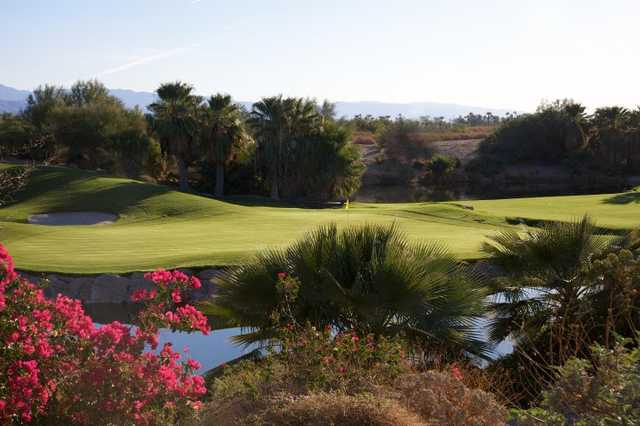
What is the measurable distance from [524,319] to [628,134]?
58799mm

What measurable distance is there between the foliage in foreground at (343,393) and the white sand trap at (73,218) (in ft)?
77.3

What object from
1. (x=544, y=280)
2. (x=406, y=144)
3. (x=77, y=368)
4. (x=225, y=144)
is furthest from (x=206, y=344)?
(x=406, y=144)

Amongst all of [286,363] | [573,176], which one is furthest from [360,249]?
[573,176]

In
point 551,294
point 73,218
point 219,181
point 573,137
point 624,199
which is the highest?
point 573,137

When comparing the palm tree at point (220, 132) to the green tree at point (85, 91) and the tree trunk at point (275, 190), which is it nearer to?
the tree trunk at point (275, 190)

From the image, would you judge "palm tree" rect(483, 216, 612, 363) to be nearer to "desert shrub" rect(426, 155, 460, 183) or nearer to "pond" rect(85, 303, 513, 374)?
"pond" rect(85, 303, 513, 374)

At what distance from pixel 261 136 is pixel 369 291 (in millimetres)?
36796

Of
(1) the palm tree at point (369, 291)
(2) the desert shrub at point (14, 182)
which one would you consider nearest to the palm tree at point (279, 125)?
(2) the desert shrub at point (14, 182)

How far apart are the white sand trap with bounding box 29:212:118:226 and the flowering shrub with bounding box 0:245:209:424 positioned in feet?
78.5

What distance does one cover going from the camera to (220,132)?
4228cm

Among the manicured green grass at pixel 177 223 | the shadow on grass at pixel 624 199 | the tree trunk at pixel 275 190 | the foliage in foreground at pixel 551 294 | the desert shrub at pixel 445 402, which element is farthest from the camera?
the tree trunk at pixel 275 190

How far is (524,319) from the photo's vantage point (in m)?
9.00

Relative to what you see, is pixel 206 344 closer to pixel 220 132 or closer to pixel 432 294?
pixel 432 294

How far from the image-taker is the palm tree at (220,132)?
42.4 meters
